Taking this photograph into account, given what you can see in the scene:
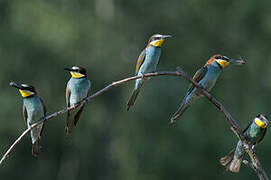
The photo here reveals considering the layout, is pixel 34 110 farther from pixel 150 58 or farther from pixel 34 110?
pixel 150 58

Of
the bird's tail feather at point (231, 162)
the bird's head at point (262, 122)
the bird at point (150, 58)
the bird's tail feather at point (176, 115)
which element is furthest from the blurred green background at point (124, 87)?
the bird's tail feather at point (176, 115)

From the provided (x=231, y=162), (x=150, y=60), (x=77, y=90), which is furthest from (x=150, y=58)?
(x=231, y=162)

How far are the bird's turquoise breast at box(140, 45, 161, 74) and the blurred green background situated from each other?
10.6 metres

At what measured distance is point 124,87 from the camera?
1778 centimetres

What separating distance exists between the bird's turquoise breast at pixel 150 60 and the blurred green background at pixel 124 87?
34.8 ft

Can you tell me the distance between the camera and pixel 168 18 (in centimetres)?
2047

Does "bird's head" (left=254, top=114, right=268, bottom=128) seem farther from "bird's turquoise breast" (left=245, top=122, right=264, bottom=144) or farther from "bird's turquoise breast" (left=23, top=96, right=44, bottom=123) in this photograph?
"bird's turquoise breast" (left=23, top=96, right=44, bottom=123)

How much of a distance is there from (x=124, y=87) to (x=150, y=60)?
12513 millimetres

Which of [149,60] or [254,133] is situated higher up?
[149,60]

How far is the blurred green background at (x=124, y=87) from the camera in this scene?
53.6 ft

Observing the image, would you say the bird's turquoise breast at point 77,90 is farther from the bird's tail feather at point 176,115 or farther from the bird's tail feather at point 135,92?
the bird's tail feather at point 176,115

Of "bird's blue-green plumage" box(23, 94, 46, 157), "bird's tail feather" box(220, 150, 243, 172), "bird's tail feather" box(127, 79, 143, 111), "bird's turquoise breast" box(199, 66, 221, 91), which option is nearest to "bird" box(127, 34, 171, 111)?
"bird's tail feather" box(127, 79, 143, 111)

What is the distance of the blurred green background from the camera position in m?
16.3

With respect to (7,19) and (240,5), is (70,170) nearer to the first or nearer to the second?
(7,19)
